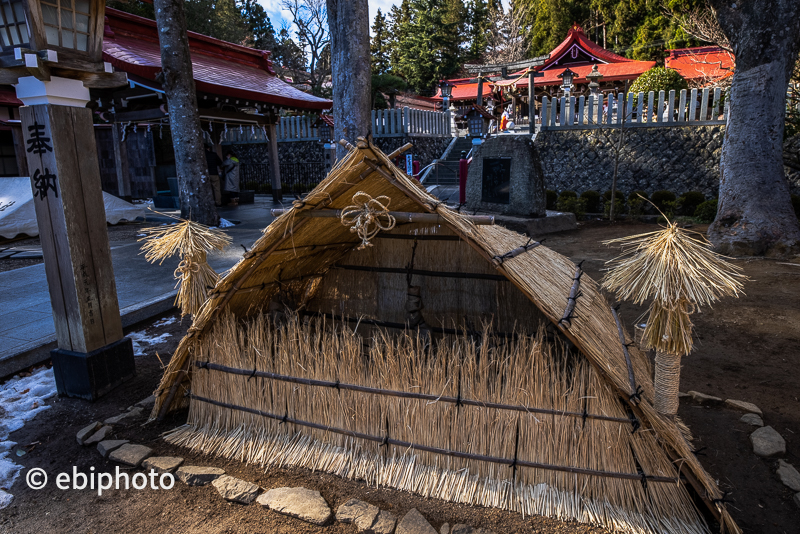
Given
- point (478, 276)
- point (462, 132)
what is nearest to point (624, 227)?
point (478, 276)

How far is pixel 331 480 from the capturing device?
261 centimetres

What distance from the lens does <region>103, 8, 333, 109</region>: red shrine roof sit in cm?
940

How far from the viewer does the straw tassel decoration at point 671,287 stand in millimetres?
2071

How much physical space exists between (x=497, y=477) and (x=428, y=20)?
113ft

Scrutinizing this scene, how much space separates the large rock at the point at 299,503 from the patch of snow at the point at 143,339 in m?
2.67

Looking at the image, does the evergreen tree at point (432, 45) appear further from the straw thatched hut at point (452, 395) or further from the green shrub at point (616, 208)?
the straw thatched hut at point (452, 395)

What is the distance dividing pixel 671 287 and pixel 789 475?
1.44 metres

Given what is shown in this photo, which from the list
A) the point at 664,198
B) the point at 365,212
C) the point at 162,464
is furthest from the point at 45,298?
the point at 664,198

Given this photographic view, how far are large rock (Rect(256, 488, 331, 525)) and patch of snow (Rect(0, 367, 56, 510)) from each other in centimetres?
136

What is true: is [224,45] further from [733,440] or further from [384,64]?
[384,64]

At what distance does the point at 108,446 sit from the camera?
2.84m

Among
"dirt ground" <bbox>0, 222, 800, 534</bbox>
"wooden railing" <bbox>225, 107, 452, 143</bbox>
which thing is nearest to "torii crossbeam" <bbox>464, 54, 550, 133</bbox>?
"wooden railing" <bbox>225, 107, 452, 143</bbox>

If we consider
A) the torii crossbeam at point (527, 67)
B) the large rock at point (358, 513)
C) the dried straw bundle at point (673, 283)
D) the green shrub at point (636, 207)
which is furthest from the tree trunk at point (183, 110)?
the torii crossbeam at point (527, 67)

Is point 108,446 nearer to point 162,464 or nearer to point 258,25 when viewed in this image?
point 162,464
